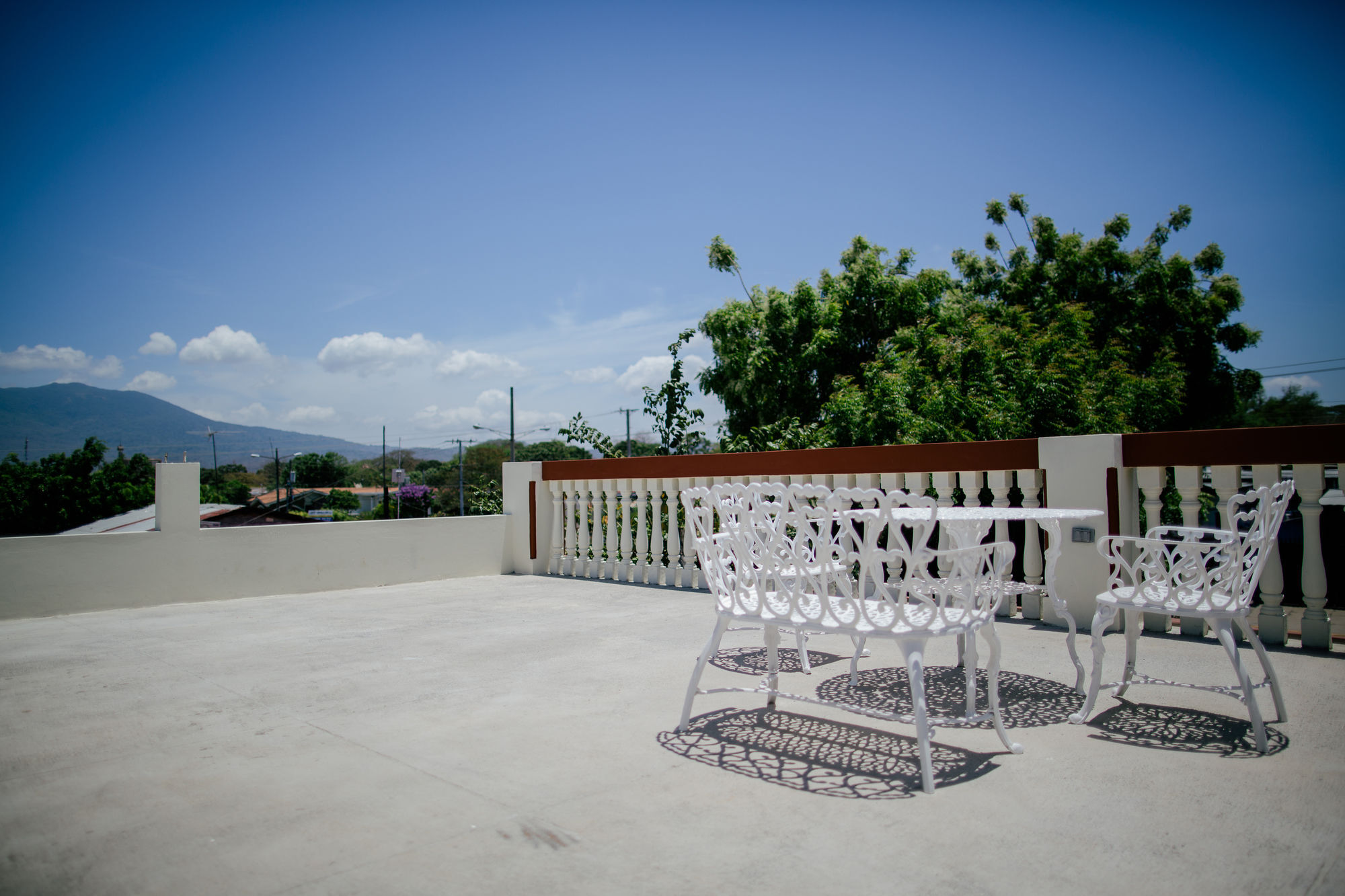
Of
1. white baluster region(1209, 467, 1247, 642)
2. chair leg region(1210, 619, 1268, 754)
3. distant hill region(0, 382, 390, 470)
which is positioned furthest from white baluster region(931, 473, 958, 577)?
distant hill region(0, 382, 390, 470)

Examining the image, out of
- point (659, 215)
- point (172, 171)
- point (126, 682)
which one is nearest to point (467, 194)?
point (659, 215)

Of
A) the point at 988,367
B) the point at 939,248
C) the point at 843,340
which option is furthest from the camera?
the point at 939,248

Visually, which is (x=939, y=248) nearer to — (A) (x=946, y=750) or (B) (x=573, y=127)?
(B) (x=573, y=127)

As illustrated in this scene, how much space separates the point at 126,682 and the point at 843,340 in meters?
13.3

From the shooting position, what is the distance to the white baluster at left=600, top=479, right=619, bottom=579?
7348mm

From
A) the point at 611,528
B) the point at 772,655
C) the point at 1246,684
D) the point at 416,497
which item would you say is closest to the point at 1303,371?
the point at 611,528

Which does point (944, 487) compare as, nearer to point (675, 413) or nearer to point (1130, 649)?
point (1130, 649)

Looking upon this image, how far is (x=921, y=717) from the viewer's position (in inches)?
89.9

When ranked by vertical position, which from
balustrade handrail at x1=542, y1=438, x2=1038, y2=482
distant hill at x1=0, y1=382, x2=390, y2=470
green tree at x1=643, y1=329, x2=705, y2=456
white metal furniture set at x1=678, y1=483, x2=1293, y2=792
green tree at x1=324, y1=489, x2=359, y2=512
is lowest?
green tree at x1=324, y1=489, x2=359, y2=512

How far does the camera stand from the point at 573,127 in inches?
546

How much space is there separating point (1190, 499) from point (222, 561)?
712 cm

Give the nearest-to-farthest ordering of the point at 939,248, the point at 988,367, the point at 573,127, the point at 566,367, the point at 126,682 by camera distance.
→ the point at 126,682 < the point at 988,367 < the point at 573,127 < the point at 939,248 < the point at 566,367

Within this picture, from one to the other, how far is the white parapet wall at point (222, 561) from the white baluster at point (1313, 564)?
6.59m

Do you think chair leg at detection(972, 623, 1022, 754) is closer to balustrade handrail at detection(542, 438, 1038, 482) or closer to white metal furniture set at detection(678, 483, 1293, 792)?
white metal furniture set at detection(678, 483, 1293, 792)
